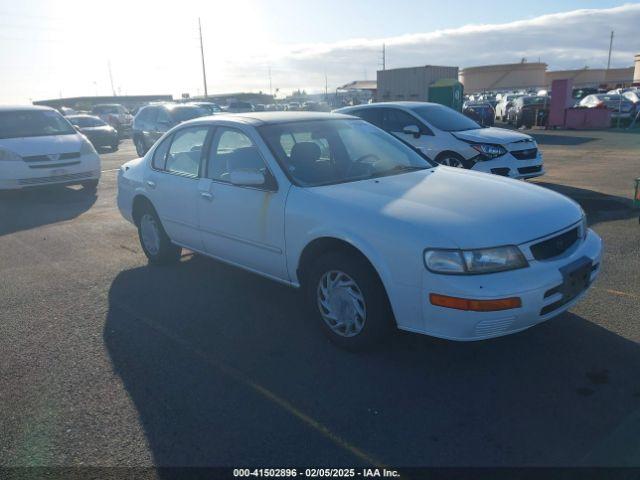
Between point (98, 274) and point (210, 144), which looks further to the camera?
point (98, 274)

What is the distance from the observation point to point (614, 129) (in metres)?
23.7

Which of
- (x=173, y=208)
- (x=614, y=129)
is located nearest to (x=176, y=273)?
(x=173, y=208)

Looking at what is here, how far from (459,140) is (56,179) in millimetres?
7375

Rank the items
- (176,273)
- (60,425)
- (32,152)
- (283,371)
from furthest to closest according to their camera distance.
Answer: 1. (32,152)
2. (176,273)
3. (283,371)
4. (60,425)

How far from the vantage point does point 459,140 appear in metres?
9.05

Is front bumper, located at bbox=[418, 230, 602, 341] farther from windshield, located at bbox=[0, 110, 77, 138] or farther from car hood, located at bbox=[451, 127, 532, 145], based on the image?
windshield, located at bbox=[0, 110, 77, 138]

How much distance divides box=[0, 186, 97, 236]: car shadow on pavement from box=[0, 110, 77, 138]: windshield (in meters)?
1.11

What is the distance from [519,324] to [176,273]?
12.3ft

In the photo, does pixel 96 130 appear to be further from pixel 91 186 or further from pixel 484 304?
pixel 484 304

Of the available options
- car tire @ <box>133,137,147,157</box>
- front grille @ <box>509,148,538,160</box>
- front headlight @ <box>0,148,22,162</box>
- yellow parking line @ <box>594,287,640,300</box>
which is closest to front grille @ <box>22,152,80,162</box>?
front headlight @ <box>0,148,22,162</box>

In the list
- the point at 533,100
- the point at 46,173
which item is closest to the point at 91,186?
the point at 46,173

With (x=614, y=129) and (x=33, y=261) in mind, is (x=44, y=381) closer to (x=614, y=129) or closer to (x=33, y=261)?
(x=33, y=261)

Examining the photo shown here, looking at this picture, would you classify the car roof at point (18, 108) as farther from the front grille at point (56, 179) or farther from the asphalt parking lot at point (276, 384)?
the asphalt parking lot at point (276, 384)

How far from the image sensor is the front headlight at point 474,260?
3145 millimetres
